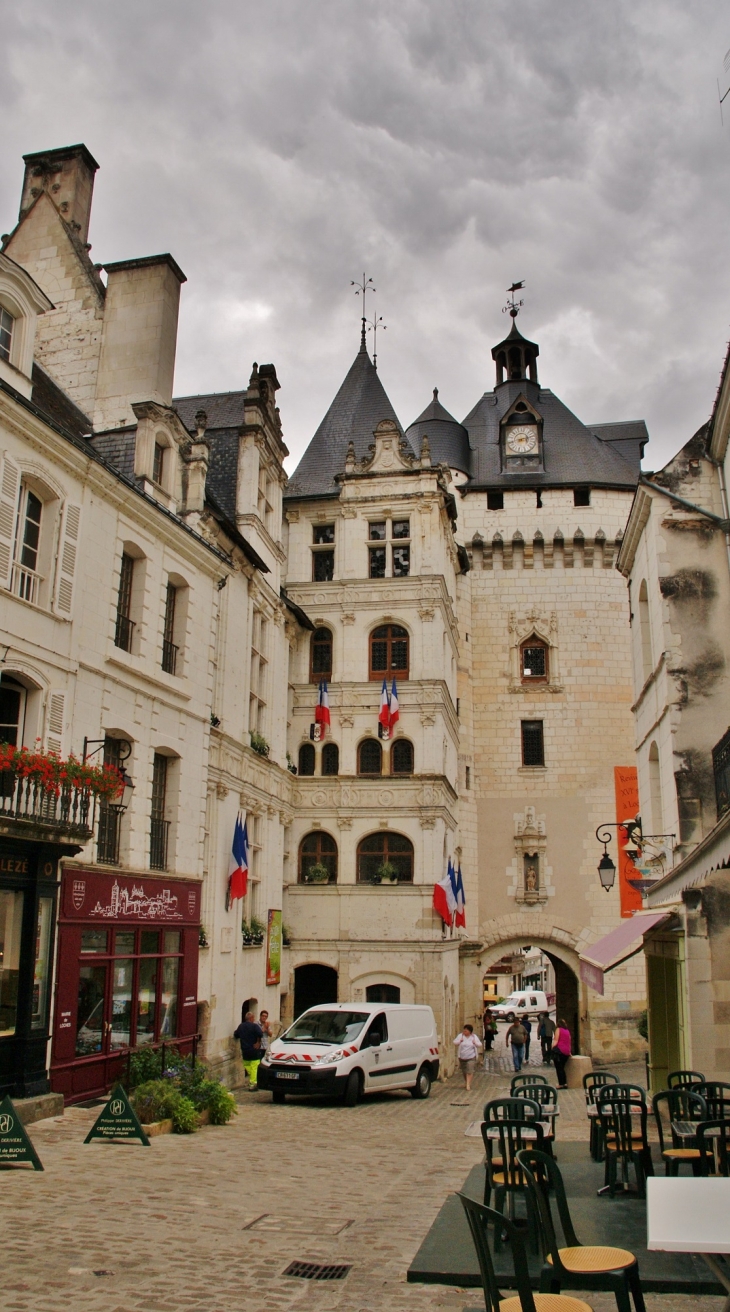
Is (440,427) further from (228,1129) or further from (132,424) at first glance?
(228,1129)

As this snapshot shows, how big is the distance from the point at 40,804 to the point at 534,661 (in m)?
23.9

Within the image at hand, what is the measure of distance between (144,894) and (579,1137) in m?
7.40

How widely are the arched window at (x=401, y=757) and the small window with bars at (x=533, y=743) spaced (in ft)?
20.1

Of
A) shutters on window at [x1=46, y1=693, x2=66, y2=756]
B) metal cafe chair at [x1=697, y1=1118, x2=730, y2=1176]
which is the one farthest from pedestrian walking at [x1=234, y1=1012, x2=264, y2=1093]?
metal cafe chair at [x1=697, y1=1118, x2=730, y2=1176]

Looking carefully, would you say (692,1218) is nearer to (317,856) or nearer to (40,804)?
(40,804)

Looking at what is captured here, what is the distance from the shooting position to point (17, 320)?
14859 mm

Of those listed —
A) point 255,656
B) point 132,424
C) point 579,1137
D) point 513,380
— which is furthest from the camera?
point 513,380

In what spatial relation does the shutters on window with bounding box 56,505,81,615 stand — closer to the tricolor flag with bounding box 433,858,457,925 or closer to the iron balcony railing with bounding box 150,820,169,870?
the iron balcony railing with bounding box 150,820,169,870

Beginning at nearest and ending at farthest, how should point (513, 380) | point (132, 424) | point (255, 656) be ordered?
point (132, 424) → point (255, 656) → point (513, 380)

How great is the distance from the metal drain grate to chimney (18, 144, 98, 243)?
802 inches

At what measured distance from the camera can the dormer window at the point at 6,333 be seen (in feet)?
47.8

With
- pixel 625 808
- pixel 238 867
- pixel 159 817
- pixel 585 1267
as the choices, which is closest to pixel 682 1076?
pixel 585 1267

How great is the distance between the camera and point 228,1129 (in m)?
14.0

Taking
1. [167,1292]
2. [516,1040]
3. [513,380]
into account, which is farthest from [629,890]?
[167,1292]
